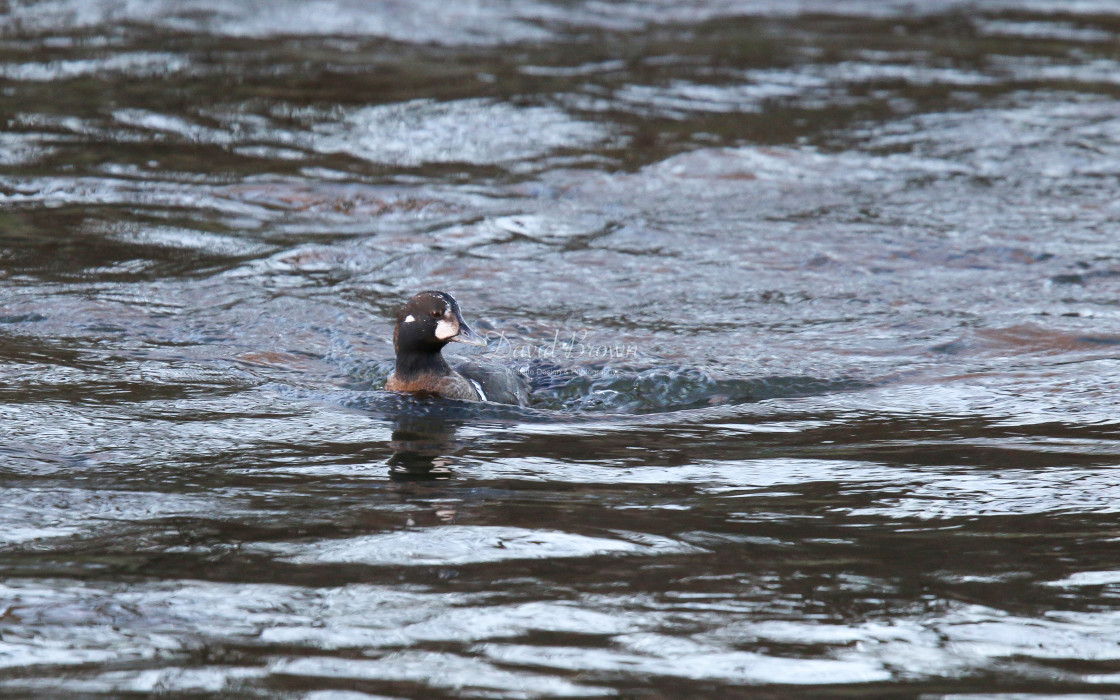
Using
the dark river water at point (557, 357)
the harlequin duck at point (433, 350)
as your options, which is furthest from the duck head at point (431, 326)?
the dark river water at point (557, 357)

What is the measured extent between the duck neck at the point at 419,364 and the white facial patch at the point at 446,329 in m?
0.16

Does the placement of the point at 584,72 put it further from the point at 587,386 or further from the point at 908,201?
the point at 587,386

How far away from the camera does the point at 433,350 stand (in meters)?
7.51

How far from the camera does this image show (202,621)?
405cm

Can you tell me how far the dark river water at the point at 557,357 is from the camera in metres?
4.04

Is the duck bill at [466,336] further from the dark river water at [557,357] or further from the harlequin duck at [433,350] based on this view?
the dark river water at [557,357]

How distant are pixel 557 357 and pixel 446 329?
1203mm

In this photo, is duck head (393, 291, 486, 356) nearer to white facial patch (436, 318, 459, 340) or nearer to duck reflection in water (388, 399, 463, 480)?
white facial patch (436, 318, 459, 340)

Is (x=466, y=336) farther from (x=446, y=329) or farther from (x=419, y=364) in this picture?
(x=419, y=364)

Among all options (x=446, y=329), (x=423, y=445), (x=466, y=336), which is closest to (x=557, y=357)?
(x=466, y=336)

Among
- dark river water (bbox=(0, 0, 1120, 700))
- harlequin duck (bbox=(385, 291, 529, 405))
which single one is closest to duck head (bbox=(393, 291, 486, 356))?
harlequin duck (bbox=(385, 291, 529, 405))

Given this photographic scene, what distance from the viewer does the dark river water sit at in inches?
159

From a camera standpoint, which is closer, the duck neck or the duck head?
the duck head

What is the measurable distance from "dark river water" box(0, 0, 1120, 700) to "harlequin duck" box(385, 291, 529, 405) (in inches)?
6.0
